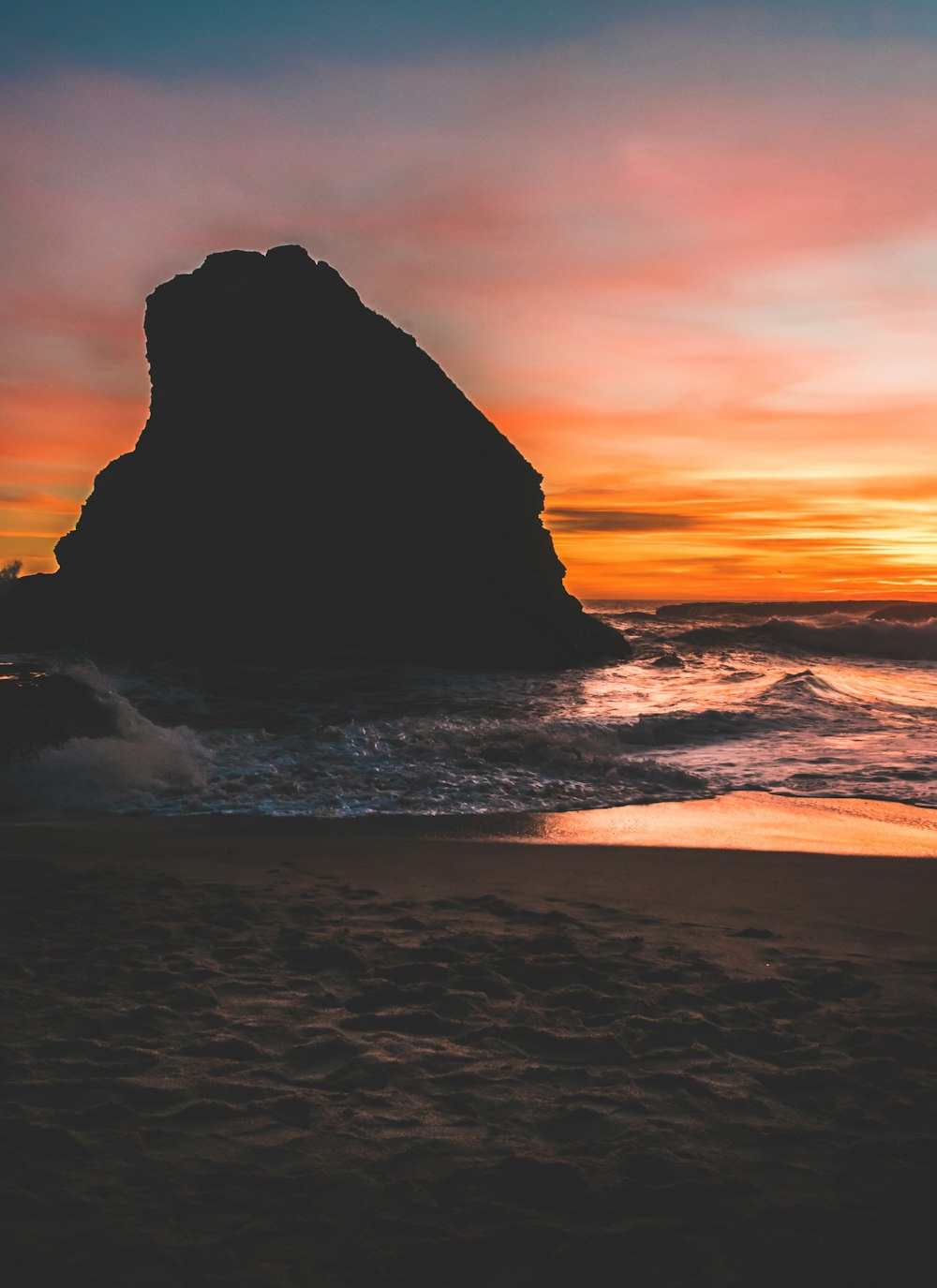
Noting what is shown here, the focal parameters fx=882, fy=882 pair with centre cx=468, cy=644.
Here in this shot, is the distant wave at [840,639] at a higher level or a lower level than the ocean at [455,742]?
higher

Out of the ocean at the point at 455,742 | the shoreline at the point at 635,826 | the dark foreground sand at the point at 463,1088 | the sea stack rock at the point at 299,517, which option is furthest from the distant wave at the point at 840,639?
the dark foreground sand at the point at 463,1088

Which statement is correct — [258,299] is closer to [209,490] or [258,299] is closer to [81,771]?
[209,490]

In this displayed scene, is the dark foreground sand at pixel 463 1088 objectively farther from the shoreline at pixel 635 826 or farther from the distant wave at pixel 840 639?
the distant wave at pixel 840 639

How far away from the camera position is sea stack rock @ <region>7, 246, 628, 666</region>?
2316 cm

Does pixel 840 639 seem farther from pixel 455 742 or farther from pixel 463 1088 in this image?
pixel 463 1088

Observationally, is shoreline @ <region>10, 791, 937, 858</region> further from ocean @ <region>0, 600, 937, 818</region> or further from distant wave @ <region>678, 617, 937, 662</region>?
distant wave @ <region>678, 617, 937, 662</region>

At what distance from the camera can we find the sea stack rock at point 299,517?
76.0ft

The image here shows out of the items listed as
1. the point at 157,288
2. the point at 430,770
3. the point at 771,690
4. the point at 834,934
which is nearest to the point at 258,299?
the point at 157,288

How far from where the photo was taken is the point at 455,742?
11.2 m

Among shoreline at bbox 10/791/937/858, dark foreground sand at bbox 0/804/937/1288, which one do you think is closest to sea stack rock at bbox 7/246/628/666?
shoreline at bbox 10/791/937/858

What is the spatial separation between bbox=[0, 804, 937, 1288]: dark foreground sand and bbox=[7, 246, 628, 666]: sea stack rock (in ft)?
58.6

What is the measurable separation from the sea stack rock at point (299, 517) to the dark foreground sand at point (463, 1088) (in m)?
17.9

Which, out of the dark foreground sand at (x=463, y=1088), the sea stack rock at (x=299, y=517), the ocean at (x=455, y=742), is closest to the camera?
the dark foreground sand at (x=463, y=1088)

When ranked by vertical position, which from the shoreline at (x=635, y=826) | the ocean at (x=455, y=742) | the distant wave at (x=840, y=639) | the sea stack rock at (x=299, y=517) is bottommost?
the shoreline at (x=635, y=826)
